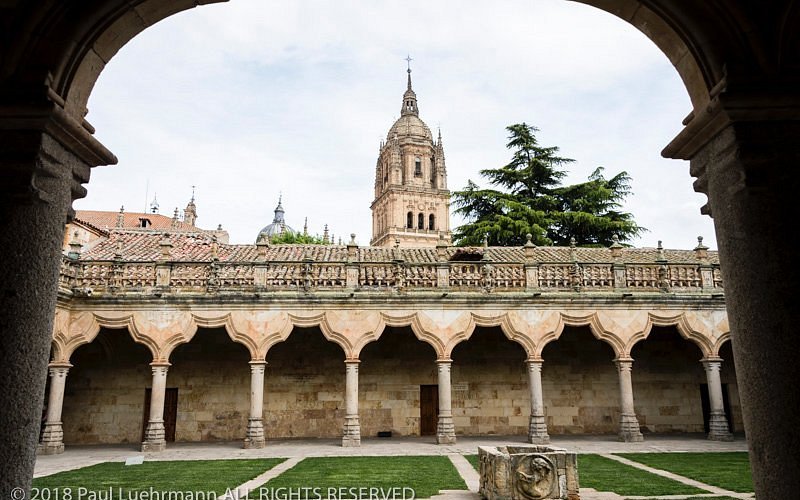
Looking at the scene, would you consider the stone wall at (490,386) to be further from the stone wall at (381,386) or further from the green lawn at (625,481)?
the green lawn at (625,481)

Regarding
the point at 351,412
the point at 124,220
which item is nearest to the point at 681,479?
the point at 351,412

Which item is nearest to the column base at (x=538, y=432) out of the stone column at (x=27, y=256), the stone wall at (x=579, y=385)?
the stone wall at (x=579, y=385)

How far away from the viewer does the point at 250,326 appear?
1656 centimetres

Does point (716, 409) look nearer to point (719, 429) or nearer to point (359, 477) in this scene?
point (719, 429)

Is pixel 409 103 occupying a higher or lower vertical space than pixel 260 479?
higher

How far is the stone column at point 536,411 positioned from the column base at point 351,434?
4900 millimetres

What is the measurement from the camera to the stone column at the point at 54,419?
15094 mm

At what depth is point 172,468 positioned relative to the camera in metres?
11.7

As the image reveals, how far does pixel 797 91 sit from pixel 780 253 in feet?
3.04

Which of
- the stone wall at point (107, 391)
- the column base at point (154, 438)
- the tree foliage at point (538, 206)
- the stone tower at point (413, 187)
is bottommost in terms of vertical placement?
the column base at point (154, 438)

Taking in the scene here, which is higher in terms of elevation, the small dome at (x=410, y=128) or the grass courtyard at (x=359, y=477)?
the small dome at (x=410, y=128)

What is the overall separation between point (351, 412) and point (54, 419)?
7964 millimetres

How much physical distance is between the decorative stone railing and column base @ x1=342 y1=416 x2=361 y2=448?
3746 millimetres

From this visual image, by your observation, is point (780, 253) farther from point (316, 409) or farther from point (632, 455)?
point (316, 409)
